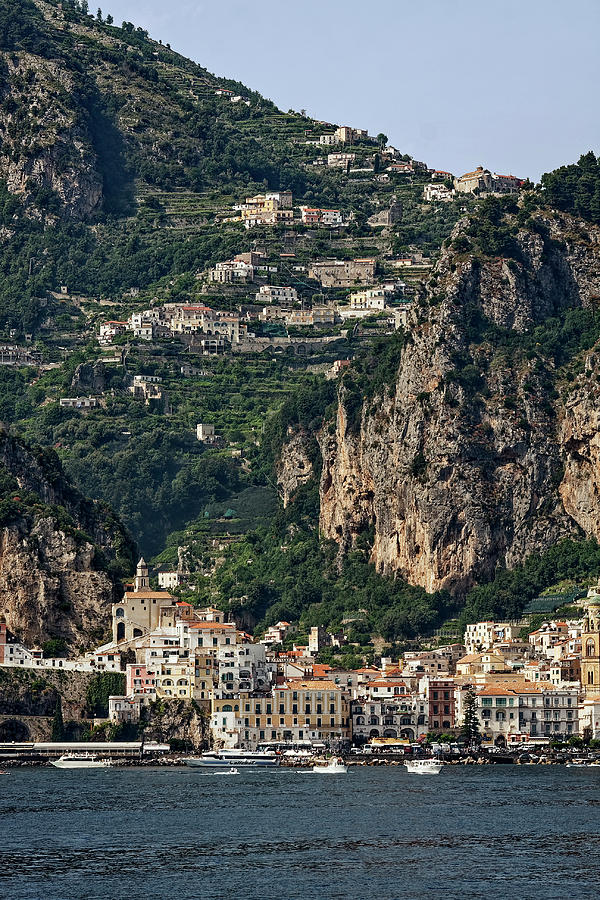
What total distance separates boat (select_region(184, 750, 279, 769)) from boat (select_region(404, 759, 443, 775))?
32.1 ft

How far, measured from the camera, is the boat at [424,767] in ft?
511

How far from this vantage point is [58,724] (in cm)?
16725

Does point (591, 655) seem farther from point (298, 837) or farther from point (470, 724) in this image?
point (298, 837)

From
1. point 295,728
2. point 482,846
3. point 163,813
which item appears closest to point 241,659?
point 295,728

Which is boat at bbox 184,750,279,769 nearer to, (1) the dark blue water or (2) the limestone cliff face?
(1) the dark blue water

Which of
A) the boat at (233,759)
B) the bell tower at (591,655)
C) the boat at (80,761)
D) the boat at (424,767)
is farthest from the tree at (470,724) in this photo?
the boat at (80,761)

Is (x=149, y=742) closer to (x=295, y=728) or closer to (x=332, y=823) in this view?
(x=295, y=728)

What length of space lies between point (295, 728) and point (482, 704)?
1449 centimetres

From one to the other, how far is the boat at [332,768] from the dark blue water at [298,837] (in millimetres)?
4038

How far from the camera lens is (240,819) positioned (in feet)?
404

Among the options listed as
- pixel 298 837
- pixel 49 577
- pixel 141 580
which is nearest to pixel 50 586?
pixel 49 577

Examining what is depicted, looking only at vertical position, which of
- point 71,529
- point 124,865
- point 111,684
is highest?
point 71,529

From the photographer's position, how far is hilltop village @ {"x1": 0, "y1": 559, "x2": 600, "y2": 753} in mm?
170375

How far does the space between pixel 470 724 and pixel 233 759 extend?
62.8 feet
